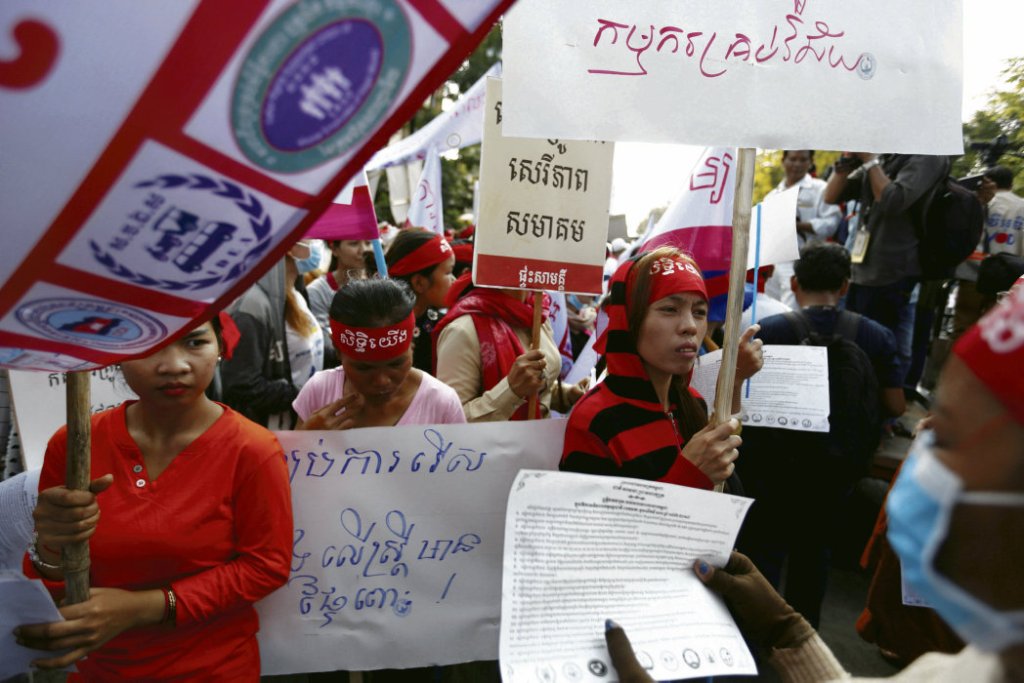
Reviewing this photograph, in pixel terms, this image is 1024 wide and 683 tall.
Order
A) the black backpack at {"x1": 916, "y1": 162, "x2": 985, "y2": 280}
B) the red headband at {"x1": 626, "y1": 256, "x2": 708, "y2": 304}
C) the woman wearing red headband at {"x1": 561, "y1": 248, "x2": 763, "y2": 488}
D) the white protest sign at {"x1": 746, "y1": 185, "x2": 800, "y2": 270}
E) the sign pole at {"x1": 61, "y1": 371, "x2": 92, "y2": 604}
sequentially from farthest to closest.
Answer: the black backpack at {"x1": 916, "y1": 162, "x2": 985, "y2": 280}
the white protest sign at {"x1": 746, "y1": 185, "x2": 800, "y2": 270}
the red headband at {"x1": 626, "y1": 256, "x2": 708, "y2": 304}
the woman wearing red headband at {"x1": 561, "y1": 248, "x2": 763, "y2": 488}
the sign pole at {"x1": 61, "y1": 371, "x2": 92, "y2": 604}

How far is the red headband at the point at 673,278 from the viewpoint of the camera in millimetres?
2381

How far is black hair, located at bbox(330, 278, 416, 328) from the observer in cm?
273

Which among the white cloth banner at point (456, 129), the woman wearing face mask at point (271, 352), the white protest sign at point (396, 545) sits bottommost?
the white protest sign at point (396, 545)

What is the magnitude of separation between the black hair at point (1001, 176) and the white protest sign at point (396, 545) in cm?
227

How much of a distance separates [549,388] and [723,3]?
1.98 m

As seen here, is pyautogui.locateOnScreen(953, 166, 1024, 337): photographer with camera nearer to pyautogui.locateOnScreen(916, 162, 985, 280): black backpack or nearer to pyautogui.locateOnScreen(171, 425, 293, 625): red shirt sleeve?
pyautogui.locateOnScreen(916, 162, 985, 280): black backpack

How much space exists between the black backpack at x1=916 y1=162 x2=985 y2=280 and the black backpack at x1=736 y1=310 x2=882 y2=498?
5.95 ft

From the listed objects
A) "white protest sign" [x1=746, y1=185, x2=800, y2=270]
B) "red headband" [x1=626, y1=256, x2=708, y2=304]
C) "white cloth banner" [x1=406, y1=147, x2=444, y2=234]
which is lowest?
"red headband" [x1=626, y1=256, x2=708, y2=304]

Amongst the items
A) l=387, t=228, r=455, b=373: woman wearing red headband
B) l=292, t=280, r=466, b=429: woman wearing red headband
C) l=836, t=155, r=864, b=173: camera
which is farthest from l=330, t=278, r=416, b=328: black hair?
l=836, t=155, r=864, b=173: camera

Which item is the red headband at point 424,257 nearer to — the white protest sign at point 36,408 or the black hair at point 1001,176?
the white protest sign at point 36,408

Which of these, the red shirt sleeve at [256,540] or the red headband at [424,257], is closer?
the red shirt sleeve at [256,540]

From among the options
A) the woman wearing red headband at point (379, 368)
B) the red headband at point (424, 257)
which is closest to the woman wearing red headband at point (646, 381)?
the woman wearing red headband at point (379, 368)

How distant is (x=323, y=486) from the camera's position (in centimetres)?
257

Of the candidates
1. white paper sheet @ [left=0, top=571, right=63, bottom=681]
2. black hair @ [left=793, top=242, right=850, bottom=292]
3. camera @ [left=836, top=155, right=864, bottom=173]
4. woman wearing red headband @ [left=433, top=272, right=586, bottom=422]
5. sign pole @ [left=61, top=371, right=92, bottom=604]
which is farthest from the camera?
camera @ [left=836, top=155, right=864, bottom=173]
